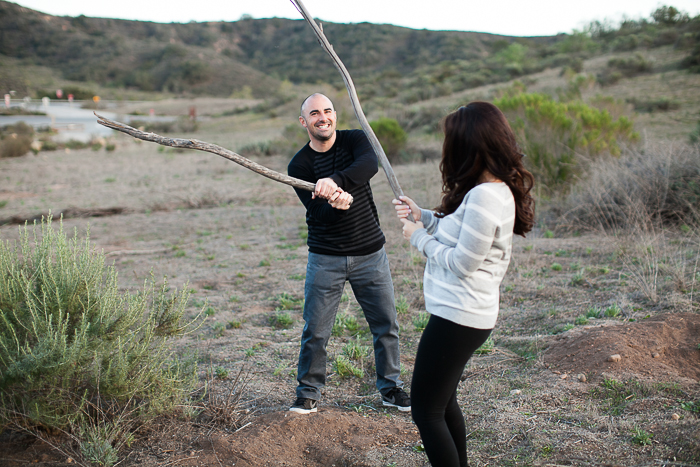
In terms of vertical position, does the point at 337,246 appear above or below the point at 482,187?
below

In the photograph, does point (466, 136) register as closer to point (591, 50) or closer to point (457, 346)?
point (457, 346)

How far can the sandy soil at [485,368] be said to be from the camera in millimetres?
2684

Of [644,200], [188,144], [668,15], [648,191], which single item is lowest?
[644,200]

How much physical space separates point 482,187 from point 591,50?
41270 mm

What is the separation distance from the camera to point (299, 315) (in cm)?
511

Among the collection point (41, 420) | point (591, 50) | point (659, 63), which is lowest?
point (41, 420)

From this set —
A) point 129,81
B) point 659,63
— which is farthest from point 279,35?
point 659,63

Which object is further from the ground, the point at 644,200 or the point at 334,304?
the point at 644,200

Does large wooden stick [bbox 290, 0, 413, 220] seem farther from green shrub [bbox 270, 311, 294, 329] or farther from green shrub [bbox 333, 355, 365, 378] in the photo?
green shrub [bbox 270, 311, 294, 329]

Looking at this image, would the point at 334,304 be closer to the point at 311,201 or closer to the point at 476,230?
the point at 311,201

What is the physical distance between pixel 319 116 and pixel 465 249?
152 cm

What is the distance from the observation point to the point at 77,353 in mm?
2529

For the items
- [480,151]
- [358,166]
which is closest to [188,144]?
[358,166]

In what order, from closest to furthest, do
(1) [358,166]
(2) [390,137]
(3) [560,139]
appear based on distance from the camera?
(1) [358,166]
(3) [560,139]
(2) [390,137]
